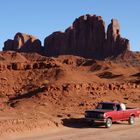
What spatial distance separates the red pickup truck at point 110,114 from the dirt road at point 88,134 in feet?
1.68

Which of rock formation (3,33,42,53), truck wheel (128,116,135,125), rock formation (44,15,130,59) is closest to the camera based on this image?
truck wheel (128,116,135,125)

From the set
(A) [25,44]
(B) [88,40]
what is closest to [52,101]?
(B) [88,40]

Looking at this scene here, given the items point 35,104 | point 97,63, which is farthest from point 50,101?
point 97,63

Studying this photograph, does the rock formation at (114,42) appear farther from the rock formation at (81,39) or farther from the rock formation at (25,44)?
the rock formation at (25,44)

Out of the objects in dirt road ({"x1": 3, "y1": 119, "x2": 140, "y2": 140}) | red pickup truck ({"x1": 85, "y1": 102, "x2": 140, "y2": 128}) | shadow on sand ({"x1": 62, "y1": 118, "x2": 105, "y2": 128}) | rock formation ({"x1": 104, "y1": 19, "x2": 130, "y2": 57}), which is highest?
rock formation ({"x1": 104, "y1": 19, "x2": 130, "y2": 57})

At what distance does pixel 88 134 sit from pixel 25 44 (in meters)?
151

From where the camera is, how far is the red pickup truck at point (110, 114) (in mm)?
28406

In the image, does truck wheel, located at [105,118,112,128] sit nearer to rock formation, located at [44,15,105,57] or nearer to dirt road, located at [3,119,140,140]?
dirt road, located at [3,119,140,140]

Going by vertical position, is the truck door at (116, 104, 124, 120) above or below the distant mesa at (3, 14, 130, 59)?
below

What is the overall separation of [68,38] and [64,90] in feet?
405

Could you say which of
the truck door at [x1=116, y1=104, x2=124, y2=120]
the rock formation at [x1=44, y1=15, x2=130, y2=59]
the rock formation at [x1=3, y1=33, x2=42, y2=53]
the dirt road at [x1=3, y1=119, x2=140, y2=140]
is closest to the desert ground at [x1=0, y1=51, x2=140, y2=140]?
the dirt road at [x1=3, y1=119, x2=140, y2=140]

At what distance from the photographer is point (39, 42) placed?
6870 inches

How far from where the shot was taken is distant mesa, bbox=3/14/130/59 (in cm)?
15438

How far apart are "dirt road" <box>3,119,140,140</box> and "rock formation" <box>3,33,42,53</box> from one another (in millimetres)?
144133
